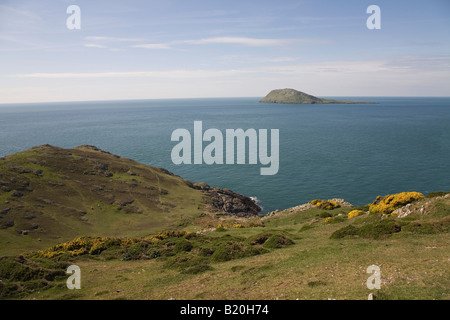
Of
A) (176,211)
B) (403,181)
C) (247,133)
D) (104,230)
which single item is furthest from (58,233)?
(247,133)

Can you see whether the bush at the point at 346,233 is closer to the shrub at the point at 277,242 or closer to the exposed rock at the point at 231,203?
the shrub at the point at 277,242

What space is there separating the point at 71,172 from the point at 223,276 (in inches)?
2450

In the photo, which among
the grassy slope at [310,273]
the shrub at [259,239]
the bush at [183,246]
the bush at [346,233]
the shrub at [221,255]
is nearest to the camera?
the grassy slope at [310,273]

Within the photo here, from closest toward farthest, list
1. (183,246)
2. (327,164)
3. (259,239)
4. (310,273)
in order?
(310,273), (259,239), (183,246), (327,164)

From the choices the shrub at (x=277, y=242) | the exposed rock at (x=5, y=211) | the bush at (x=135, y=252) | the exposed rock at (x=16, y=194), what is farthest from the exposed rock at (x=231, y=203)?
the exposed rock at (x=5, y=211)

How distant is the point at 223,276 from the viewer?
21.6 m

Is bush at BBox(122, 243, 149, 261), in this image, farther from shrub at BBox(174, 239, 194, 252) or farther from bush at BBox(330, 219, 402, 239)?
bush at BBox(330, 219, 402, 239)

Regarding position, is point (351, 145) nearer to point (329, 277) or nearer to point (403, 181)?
point (403, 181)

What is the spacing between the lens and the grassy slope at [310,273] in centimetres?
1595

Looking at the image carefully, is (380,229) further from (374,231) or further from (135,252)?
(135,252)

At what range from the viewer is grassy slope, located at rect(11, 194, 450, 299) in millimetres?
15945

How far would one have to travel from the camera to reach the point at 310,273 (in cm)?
1912

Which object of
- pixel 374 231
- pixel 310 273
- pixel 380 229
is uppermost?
pixel 380 229

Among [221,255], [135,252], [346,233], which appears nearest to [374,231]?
[346,233]
